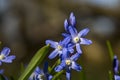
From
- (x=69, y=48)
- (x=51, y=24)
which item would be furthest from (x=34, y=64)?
(x=51, y=24)

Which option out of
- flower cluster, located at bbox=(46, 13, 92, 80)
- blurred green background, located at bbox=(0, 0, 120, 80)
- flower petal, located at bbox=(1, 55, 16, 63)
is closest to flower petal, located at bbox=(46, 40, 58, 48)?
flower cluster, located at bbox=(46, 13, 92, 80)

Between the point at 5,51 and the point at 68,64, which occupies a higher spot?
the point at 5,51

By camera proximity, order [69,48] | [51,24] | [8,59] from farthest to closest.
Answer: [51,24]
[8,59]
[69,48]

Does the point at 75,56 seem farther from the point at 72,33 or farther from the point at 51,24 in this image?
the point at 51,24

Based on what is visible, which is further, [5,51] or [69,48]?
[5,51]

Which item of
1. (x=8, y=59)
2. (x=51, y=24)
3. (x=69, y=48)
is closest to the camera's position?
(x=69, y=48)

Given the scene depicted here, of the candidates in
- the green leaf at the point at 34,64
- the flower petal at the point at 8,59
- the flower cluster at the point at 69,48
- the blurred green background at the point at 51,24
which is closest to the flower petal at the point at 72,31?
the flower cluster at the point at 69,48

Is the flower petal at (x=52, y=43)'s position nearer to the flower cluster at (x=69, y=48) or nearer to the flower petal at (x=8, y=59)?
the flower cluster at (x=69, y=48)

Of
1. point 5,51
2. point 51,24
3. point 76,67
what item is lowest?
point 76,67
